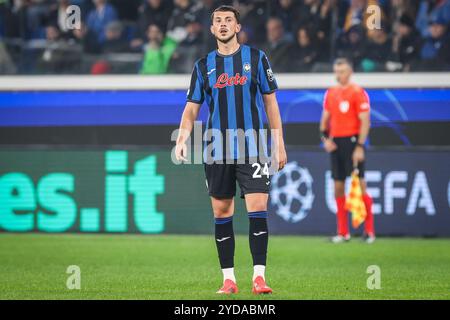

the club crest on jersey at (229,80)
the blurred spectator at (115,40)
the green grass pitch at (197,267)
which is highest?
the blurred spectator at (115,40)

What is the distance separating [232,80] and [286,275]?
90.2 inches

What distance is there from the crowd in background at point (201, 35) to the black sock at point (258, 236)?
27.9ft

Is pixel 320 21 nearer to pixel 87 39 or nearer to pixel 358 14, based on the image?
pixel 358 14

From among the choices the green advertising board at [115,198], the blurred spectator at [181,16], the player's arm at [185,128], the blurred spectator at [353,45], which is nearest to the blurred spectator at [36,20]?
the blurred spectator at [181,16]

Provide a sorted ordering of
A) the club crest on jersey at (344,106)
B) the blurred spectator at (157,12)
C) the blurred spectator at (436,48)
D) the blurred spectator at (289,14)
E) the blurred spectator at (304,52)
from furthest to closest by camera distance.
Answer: the blurred spectator at (157,12), the blurred spectator at (289,14), the blurred spectator at (304,52), the blurred spectator at (436,48), the club crest on jersey at (344,106)

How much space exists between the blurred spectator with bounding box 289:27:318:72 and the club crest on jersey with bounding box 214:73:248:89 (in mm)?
8364

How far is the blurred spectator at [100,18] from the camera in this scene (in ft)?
55.0

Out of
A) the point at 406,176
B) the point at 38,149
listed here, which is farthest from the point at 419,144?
the point at 38,149


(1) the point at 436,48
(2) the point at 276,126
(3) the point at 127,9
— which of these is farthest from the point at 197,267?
(3) the point at 127,9

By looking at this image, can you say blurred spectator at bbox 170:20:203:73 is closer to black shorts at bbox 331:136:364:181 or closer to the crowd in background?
the crowd in background

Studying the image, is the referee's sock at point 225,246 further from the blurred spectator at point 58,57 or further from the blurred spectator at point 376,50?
the blurred spectator at point 58,57

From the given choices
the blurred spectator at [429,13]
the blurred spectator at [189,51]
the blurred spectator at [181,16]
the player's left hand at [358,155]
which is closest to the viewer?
the player's left hand at [358,155]

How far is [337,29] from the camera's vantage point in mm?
15992

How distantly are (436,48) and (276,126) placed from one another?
28.3 ft
